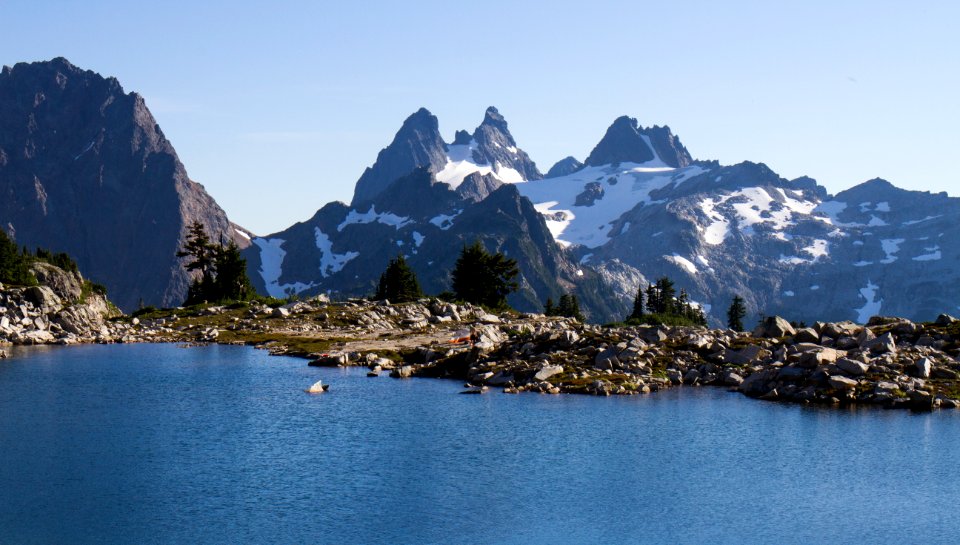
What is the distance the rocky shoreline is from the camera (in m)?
88.0

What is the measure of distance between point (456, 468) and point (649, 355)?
4649cm

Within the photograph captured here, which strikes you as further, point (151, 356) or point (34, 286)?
point (34, 286)

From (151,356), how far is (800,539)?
96.1 metres

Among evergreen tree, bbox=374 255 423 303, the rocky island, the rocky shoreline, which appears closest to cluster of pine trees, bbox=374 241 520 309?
evergreen tree, bbox=374 255 423 303

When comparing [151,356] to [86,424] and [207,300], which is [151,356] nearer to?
[86,424]

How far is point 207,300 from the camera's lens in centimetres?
19425

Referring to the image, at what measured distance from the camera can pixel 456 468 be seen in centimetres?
5962

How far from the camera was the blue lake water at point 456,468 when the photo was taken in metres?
47.5

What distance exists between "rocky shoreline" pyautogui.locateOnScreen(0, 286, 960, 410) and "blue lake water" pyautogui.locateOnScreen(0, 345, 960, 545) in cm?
434

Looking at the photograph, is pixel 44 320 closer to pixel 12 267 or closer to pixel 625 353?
pixel 12 267

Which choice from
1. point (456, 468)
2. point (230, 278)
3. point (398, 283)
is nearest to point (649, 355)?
point (456, 468)

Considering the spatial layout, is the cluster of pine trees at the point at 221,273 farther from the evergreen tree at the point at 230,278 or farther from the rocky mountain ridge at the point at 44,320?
the rocky mountain ridge at the point at 44,320

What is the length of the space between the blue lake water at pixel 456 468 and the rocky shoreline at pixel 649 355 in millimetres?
4338

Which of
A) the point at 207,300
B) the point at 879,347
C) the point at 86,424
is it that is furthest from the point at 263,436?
the point at 207,300
